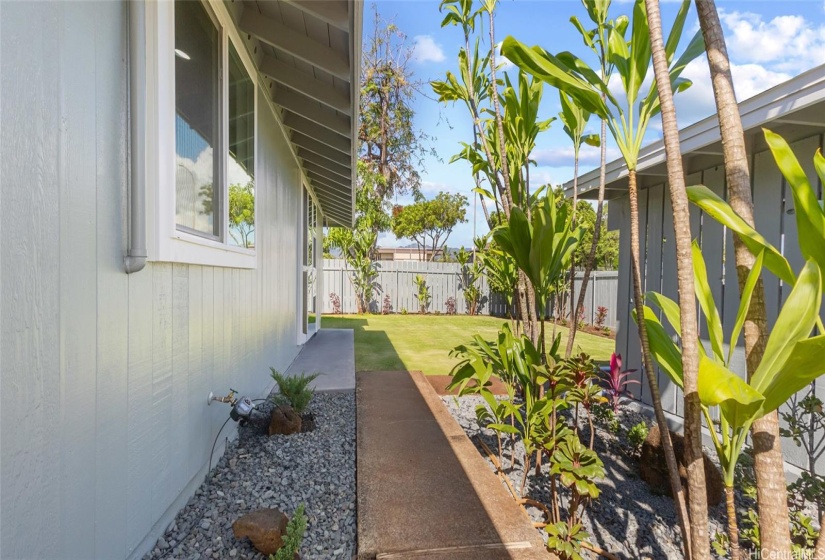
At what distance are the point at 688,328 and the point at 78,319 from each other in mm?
1689

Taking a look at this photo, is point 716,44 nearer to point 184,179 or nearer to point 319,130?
point 184,179

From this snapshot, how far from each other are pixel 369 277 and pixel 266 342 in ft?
31.3

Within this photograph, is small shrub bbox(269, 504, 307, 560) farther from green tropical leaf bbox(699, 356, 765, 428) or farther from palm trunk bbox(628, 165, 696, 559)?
green tropical leaf bbox(699, 356, 765, 428)

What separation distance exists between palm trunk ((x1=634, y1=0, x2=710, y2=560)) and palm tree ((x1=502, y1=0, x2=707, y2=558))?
13 centimetres

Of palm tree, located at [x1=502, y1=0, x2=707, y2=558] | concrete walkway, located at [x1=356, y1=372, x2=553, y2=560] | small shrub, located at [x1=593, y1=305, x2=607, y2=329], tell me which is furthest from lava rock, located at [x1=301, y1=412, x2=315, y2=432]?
small shrub, located at [x1=593, y1=305, x2=607, y2=329]

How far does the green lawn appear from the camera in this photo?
659 centimetres

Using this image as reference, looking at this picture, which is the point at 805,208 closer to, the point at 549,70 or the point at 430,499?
the point at 549,70

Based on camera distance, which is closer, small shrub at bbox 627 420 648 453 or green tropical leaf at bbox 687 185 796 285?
green tropical leaf at bbox 687 185 796 285

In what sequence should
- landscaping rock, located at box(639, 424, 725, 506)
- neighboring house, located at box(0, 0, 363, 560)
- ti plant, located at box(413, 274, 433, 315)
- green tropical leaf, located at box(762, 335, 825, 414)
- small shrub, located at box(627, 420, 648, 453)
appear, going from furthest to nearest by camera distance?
1. ti plant, located at box(413, 274, 433, 315)
2. small shrub, located at box(627, 420, 648, 453)
3. landscaping rock, located at box(639, 424, 725, 506)
4. neighboring house, located at box(0, 0, 363, 560)
5. green tropical leaf, located at box(762, 335, 825, 414)

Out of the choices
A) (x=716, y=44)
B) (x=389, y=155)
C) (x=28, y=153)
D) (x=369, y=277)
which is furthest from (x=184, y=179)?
(x=389, y=155)

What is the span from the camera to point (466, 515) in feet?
7.07

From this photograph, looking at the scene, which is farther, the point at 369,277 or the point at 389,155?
the point at 389,155

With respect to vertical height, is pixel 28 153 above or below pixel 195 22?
below

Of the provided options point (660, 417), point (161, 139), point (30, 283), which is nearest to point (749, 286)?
point (660, 417)
